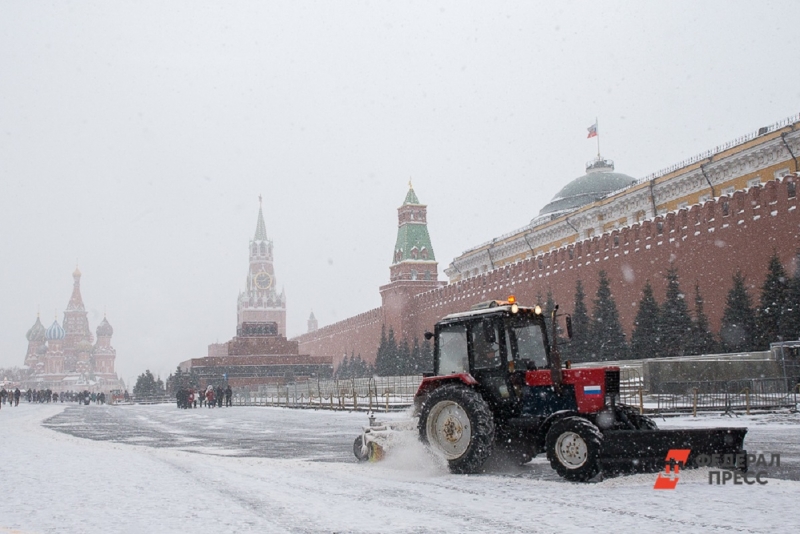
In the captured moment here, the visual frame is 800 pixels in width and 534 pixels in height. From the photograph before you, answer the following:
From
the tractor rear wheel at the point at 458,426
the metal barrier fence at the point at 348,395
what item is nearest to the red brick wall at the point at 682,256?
the metal barrier fence at the point at 348,395

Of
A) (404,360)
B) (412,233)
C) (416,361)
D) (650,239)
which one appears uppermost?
(412,233)

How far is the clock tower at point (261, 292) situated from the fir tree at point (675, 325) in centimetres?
13251

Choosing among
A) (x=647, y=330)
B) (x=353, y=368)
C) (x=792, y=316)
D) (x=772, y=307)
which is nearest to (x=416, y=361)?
(x=353, y=368)

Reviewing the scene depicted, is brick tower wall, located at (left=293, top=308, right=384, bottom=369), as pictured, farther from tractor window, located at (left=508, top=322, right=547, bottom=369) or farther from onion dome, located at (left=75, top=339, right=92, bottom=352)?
onion dome, located at (left=75, top=339, right=92, bottom=352)

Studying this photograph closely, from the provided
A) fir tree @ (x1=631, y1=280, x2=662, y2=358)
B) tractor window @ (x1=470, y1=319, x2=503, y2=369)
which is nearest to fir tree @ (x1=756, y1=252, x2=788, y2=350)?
fir tree @ (x1=631, y1=280, x2=662, y2=358)

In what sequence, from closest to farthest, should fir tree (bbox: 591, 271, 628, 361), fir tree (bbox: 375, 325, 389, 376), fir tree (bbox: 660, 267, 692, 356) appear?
fir tree (bbox: 660, 267, 692, 356) → fir tree (bbox: 591, 271, 628, 361) → fir tree (bbox: 375, 325, 389, 376)

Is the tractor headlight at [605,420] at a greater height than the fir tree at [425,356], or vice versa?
the fir tree at [425,356]

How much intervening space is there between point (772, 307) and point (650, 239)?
10432mm

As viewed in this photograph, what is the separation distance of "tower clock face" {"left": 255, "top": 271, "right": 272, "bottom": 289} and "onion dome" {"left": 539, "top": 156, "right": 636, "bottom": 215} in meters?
110

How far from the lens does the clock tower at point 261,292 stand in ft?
527

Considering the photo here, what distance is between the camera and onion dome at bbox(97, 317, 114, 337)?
179625mm

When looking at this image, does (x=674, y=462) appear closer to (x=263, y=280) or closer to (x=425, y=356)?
(x=425, y=356)

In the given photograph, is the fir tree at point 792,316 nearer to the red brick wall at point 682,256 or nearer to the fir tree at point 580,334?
the red brick wall at point 682,256

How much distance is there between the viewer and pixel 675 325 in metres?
30.3
